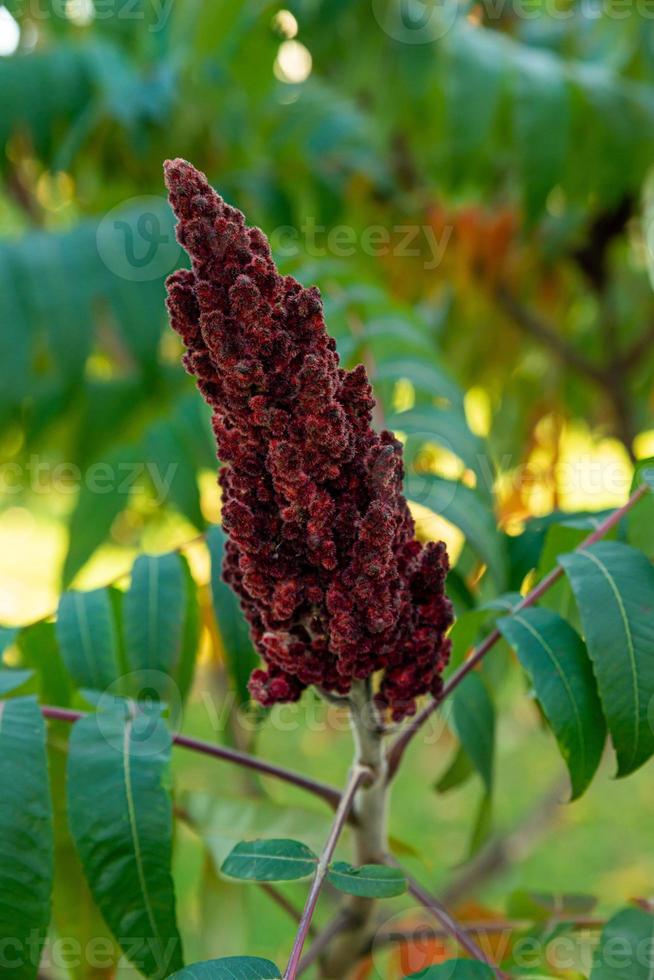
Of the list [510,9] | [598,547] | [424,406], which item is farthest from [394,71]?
A: [598,547]

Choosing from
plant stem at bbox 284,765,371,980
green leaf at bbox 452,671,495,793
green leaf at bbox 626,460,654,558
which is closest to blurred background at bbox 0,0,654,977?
green leaf at bbox 626,460,654,558

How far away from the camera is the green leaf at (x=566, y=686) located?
1.02m

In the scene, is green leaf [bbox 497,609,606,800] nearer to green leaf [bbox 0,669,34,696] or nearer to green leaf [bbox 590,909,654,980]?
green leaf [bbox 590,909,654,980]

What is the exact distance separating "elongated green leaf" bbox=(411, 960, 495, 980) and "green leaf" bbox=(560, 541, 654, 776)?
235 millimetres

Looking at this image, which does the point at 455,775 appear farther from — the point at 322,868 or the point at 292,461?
the point at 292,461

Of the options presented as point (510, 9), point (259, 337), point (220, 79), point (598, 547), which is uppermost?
point (510, 9)

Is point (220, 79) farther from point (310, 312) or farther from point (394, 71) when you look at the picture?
point (310, 312)

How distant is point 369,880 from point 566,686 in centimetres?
28

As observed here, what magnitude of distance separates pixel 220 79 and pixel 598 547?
2.08m

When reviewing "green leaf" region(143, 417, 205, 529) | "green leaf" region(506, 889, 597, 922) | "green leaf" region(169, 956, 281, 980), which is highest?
"green leaf" region(143, 417, 205, 529)

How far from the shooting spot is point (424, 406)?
158cm

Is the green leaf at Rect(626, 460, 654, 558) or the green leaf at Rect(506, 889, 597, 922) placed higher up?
the green leaf at Rect(626, 460, 654, 558)

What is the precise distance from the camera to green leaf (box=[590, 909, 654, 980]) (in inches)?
39.3

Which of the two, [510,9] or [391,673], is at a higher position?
[510,9]
